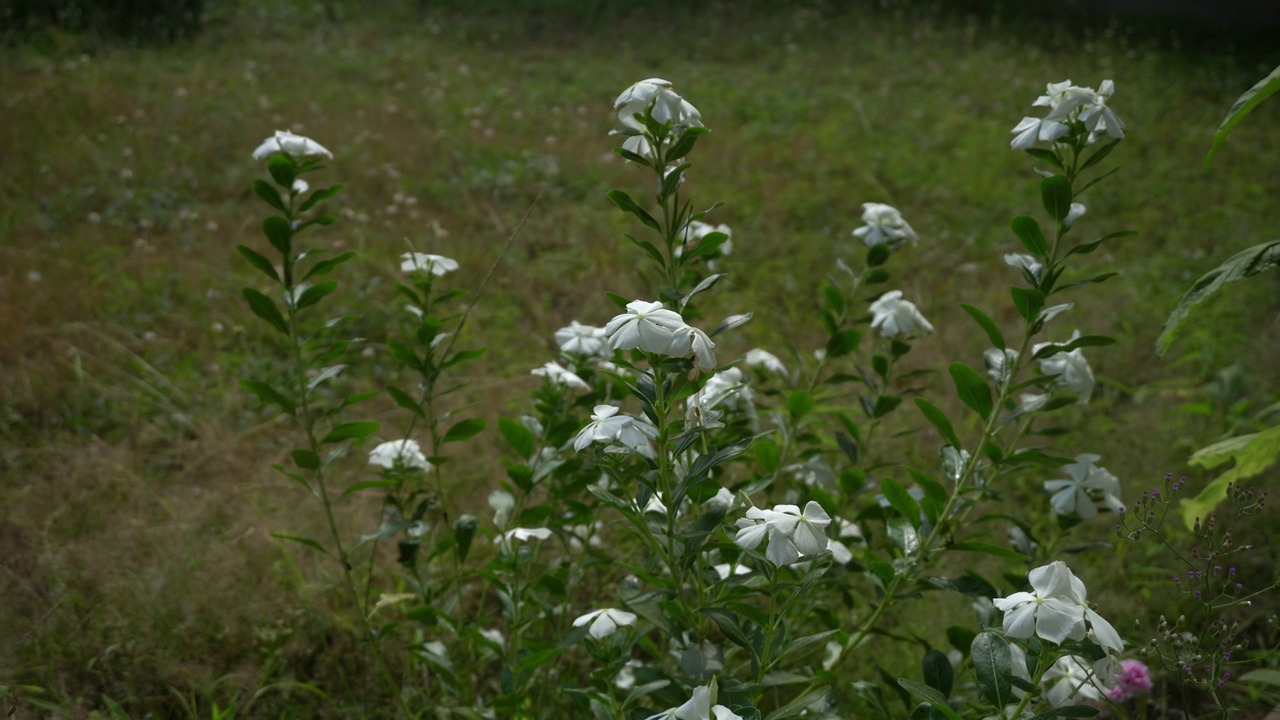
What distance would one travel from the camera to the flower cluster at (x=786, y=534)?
3.72ft

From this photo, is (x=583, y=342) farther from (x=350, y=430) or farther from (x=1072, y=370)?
(x=1072, y=370)

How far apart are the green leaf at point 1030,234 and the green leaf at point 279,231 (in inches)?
47.2

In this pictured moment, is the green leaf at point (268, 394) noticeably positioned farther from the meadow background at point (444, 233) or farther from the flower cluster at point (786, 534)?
the flower cluster at point (786, 534)

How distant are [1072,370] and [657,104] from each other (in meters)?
0.86

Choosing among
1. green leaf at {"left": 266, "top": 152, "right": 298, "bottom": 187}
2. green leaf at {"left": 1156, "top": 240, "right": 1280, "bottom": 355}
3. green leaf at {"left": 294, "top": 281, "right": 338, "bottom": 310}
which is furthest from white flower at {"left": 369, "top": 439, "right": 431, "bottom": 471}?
green leaf at {"left": 1156, "top": 240, "right": 1280, "bottom": 355}

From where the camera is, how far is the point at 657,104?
4.23 ft

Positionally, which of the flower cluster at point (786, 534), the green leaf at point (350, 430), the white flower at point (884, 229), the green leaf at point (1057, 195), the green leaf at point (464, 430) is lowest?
the green leaf at point (464, 430)

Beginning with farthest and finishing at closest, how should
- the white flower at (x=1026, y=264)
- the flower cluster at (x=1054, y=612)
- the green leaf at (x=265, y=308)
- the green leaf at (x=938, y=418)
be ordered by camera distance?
the green leaf at (x=265, y=308) < the white flower at (x=1026, y=264) < the green leaf at (x=938, y=418) < the flower cluster at (x=1054, y=612)

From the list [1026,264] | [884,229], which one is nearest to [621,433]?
[1026,264]

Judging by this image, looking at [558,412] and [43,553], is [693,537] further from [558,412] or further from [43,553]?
[43,553]

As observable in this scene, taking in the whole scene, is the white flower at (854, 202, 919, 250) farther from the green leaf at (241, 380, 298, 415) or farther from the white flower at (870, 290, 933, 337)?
the green leaf at (241, 380, 298, 415)

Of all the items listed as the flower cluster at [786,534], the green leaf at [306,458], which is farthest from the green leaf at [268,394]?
the flower cluster at [786,534]

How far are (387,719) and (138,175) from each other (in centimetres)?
353

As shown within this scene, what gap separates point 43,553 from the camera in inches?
89.7
